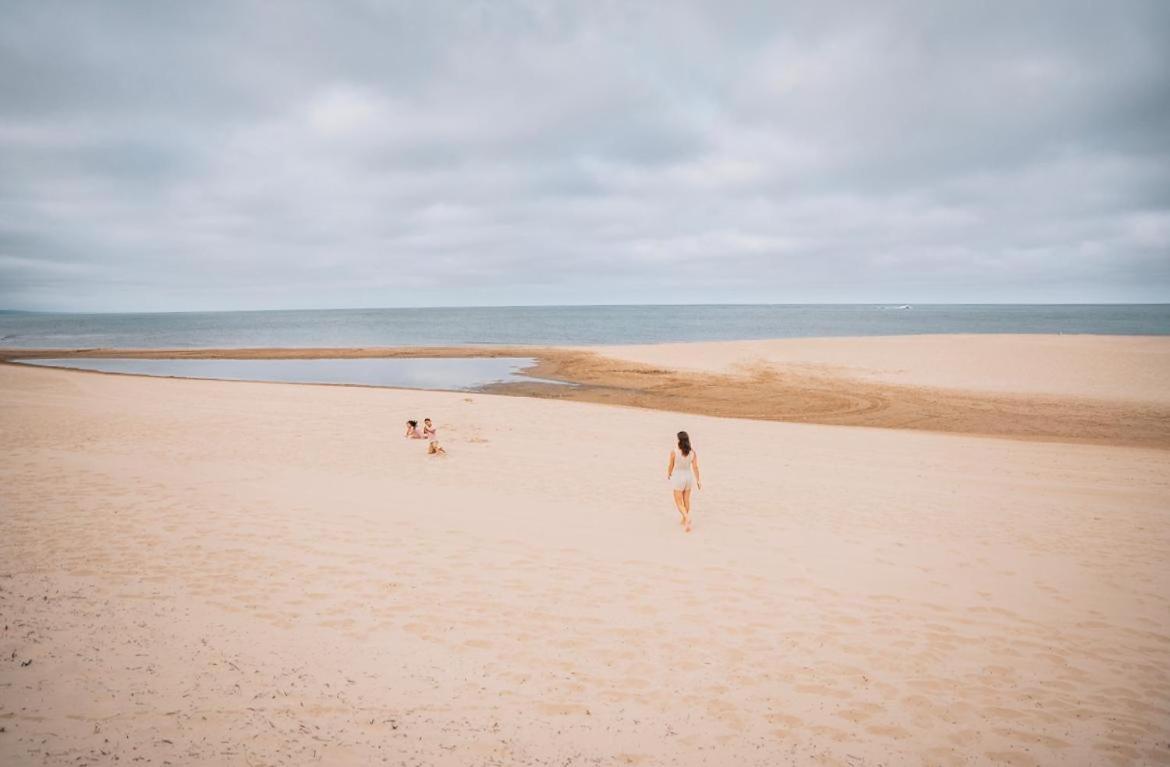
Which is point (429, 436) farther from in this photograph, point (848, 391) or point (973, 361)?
point (973, 361)

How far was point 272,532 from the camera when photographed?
10023 mm

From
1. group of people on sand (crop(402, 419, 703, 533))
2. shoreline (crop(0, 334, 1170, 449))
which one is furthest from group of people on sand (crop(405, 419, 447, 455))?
shoreline (crop(0, 334, 1170, 449))

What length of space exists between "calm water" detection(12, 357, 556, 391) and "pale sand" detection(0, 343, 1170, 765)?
2336 cm

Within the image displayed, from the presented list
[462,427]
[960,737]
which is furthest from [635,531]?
[462,427]

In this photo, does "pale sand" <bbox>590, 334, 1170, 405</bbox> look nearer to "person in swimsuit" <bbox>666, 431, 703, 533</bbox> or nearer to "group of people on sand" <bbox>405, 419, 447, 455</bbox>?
"group of people on sand" <bbox>405, 419, 447, 455</bbox>

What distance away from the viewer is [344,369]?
45688 millimetres

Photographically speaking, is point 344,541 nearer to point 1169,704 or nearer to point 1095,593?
point 1169,704

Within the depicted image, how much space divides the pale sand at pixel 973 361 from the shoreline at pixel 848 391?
0.62 ft

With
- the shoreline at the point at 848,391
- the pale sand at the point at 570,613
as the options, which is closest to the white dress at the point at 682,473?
the pale sand at the point at 570,613

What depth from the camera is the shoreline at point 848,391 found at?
23.5 m

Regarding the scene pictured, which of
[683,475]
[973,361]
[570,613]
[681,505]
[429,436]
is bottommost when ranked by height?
[570,613]

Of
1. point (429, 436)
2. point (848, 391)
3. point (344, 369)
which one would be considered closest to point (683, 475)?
point (429, 436)

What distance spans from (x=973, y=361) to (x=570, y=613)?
43200 millimetres

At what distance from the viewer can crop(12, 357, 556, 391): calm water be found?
38.8 meters
